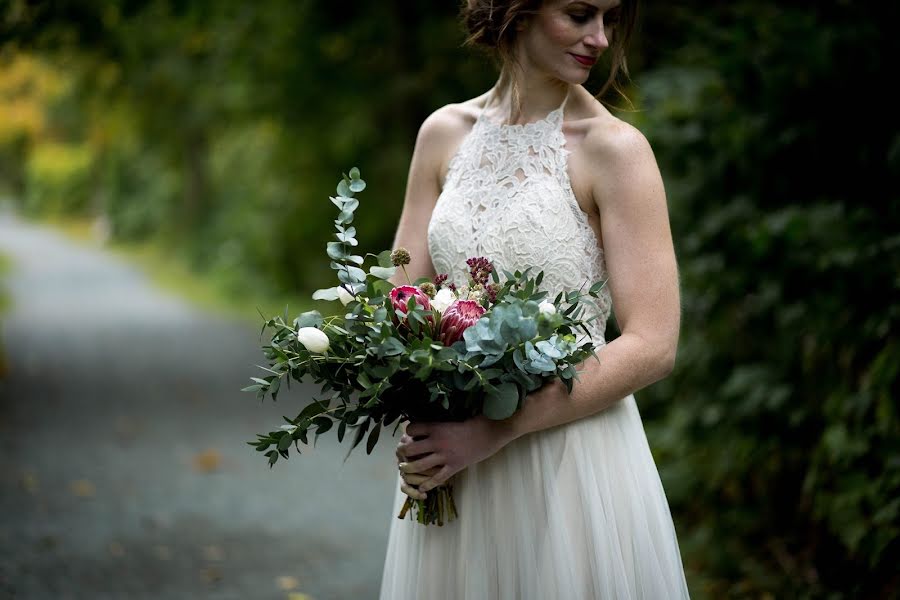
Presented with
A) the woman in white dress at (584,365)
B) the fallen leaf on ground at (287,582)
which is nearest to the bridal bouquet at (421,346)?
→ the woman in white dress at (584,365)

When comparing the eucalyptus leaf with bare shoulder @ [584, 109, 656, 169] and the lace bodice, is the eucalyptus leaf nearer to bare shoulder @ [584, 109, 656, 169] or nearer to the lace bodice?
the lace bodice

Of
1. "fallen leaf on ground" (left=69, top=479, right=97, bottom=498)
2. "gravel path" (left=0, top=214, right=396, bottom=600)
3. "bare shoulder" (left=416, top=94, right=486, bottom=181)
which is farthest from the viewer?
"fallen leaf on ground" (left=69, top=479, right=97, bottom=498)

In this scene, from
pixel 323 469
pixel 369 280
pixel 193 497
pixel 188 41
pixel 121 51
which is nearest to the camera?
pixel 369 280

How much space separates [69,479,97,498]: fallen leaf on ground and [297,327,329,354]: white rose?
5081 millimetres

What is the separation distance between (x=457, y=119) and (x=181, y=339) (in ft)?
→ 36.5

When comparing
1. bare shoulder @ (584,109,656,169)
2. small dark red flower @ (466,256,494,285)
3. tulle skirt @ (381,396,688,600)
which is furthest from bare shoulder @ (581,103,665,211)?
tulle skirt @ (381,396,688,600)

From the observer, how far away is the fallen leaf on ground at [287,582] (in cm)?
514

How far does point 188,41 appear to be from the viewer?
15.7 m

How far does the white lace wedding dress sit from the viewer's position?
241 centimetres

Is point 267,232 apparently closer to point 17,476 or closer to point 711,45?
point 17,476

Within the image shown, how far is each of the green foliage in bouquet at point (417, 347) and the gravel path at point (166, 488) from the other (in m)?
2.43

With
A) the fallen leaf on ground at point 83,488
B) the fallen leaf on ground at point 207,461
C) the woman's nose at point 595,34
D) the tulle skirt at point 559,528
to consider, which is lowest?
the tulle skirt at point 559,528

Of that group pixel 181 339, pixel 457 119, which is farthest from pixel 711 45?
pixel 181 339

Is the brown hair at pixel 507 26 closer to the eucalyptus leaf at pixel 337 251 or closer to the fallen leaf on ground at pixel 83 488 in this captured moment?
the eucalyptus leaf at pixel 337 251
